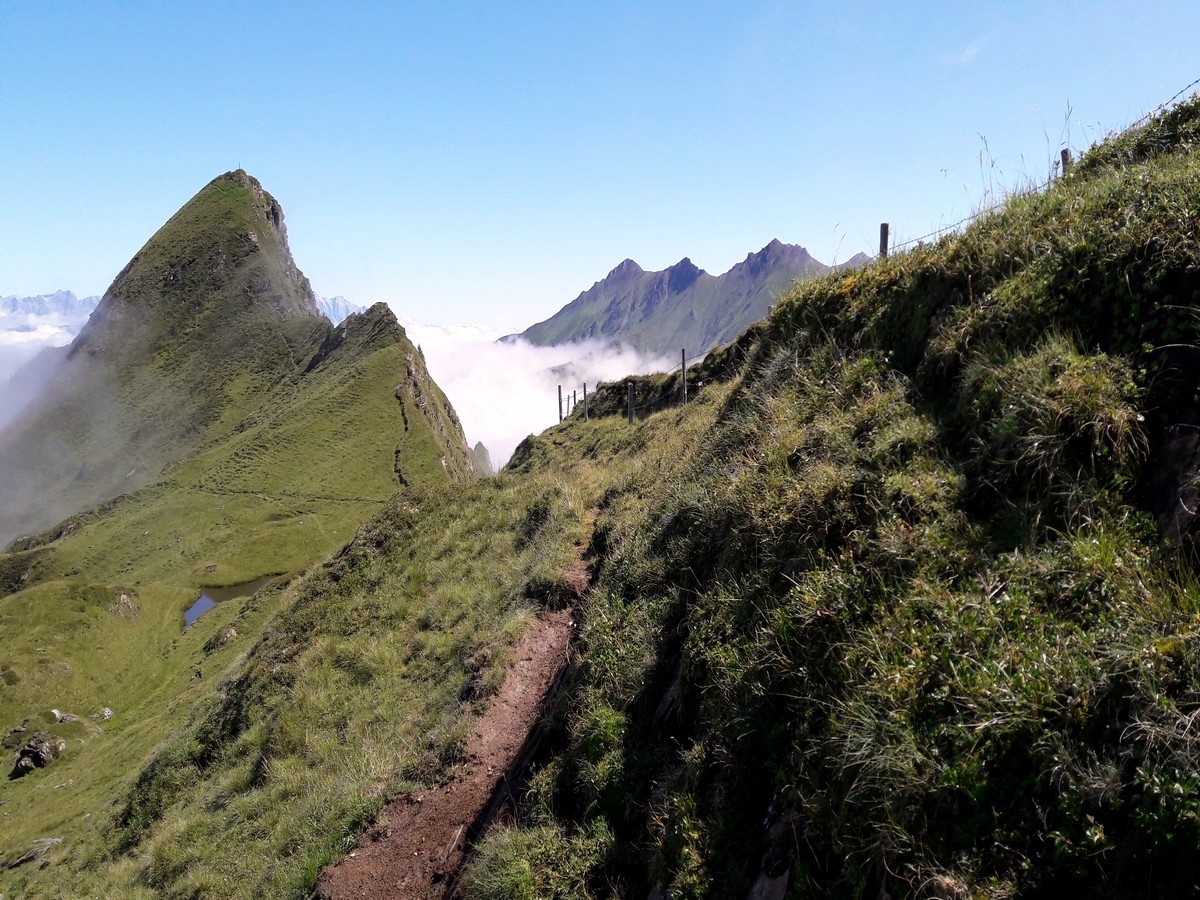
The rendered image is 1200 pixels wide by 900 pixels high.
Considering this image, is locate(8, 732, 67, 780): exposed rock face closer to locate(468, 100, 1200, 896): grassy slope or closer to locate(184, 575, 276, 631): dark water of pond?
locate(184, 575, 276, 631): dark water of pond

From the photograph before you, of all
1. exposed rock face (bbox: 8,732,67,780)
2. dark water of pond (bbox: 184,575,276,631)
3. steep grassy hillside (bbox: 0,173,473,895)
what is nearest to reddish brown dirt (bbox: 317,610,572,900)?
steep grassy hillside (bbox: 0,173,473,895)

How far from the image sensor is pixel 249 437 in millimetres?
150125

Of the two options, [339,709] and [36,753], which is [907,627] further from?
[36,753]

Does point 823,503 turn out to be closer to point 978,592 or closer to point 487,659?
point 978,592

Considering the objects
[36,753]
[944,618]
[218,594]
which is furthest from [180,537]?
[944,618]

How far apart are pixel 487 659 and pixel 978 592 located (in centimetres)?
830

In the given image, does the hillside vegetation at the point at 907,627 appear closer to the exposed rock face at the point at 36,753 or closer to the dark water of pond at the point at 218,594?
the exposed rock face at the point at 36,753

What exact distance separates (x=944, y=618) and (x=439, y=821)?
6.73 metres

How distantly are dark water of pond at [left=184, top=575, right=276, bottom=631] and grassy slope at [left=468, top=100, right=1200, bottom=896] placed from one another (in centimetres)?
9042

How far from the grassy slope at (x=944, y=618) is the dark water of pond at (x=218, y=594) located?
90424 millimetres

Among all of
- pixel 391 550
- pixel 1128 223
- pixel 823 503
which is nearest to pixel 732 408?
pixel 823 503

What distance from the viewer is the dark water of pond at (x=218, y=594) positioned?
83706 mm

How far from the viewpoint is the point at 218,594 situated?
90250mm

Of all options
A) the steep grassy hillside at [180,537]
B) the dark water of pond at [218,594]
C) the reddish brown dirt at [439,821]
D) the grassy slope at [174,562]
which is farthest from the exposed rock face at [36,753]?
the reddish brown dirt at [439,821]
